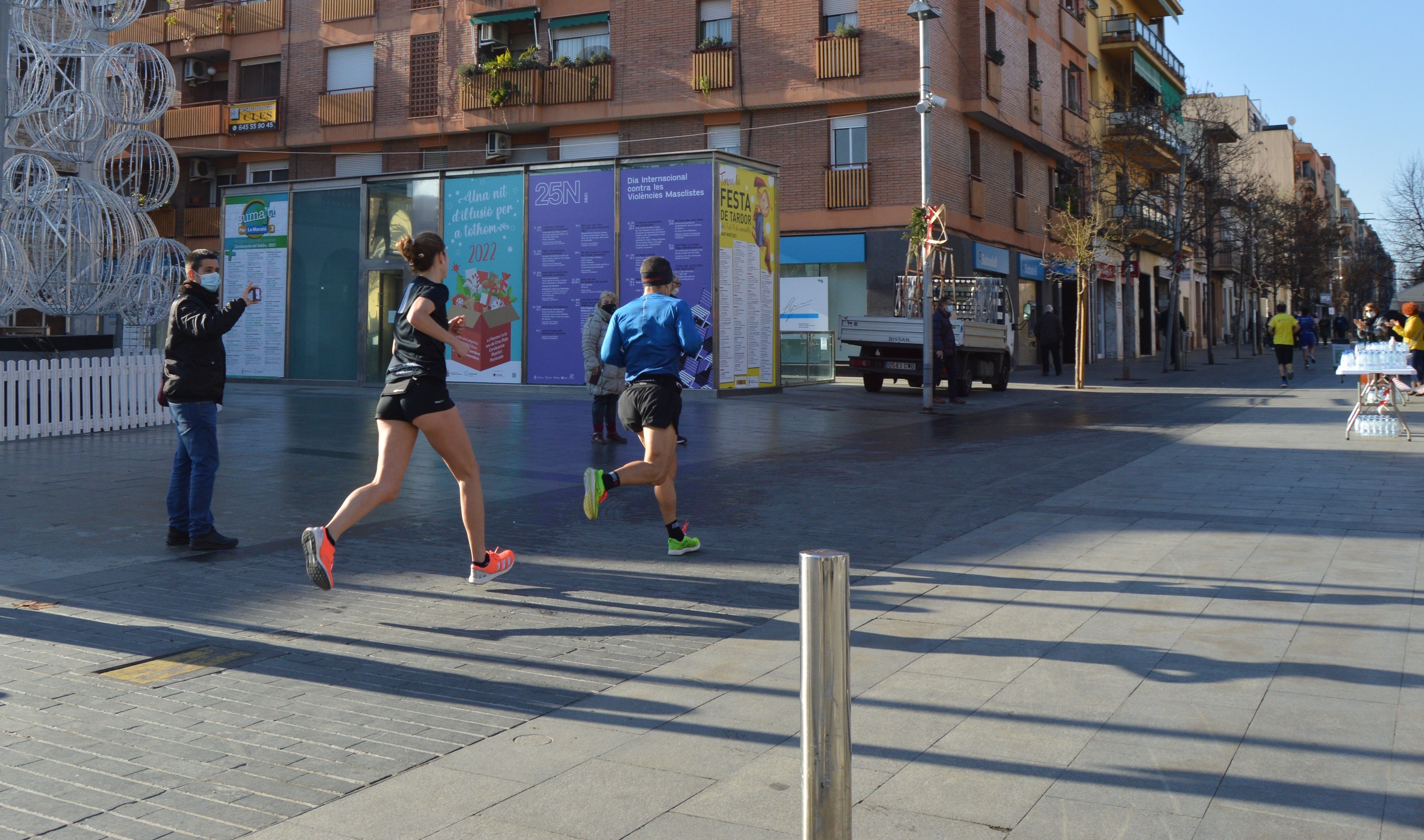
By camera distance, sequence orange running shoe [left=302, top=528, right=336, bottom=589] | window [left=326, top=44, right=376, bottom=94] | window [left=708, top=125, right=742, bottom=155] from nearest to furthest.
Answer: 1. orange running shoe [left=302, top=528, right=336, bottom=589]
2. window [left=708, top=125, right=742, bottom=155]
3. window [left=326, top=44, right=376, bottom=94]

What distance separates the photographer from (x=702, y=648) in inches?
202

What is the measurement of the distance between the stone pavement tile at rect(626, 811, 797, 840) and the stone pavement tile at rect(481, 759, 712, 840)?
0.04 meters

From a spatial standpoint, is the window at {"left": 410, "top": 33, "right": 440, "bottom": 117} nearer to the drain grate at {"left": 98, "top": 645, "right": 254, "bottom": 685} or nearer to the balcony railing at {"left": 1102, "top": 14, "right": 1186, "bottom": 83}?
the balcony railing at {"left": 1102, "top": 14, "right": 1186, "bottom": 83}

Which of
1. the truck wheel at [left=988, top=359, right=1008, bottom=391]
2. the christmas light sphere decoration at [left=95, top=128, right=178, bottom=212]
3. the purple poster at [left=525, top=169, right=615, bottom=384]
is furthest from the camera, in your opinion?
the truck wheel at [left=988, top=359, right=1008, bottom=391]

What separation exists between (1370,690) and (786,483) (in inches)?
248

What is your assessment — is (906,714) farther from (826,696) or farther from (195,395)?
(195,395)

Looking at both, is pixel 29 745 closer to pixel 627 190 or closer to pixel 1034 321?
pixel 627 190

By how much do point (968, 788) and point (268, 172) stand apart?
124 ft

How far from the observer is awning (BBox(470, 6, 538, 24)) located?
3291 cm

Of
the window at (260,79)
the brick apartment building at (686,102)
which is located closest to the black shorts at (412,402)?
the brick apartment building at (686,102)

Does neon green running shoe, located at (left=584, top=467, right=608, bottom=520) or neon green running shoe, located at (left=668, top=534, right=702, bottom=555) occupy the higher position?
neon green running shoe, located at (left=584, top=467, right=608, bottom=520)

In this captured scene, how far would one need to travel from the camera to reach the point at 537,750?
12.7 ft

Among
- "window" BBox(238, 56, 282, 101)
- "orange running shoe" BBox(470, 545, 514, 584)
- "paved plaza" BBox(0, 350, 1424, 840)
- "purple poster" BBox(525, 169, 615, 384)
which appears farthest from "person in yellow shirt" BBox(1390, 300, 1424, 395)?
"window" BBox(238, 56, 282, 101)

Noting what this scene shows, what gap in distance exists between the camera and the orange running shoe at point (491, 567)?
6.42 m
